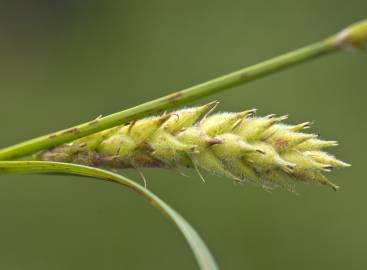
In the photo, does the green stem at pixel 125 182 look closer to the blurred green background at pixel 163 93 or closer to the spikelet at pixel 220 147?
the spikelet at pixel 220 147

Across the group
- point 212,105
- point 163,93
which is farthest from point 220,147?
point 163,93

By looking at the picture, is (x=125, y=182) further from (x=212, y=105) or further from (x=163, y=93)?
(x=163, y=93)

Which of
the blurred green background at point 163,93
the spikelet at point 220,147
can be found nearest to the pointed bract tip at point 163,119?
the spikelet at point 220,147

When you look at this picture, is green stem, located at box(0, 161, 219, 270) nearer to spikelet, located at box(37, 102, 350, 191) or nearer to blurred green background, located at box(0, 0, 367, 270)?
spikelet, located at box(37, 102, 350, 191)

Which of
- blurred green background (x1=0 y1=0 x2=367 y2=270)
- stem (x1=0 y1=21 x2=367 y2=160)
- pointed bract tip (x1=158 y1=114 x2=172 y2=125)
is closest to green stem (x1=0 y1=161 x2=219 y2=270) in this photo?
stem (x1=0 y1=21 x2=367 y2=160)

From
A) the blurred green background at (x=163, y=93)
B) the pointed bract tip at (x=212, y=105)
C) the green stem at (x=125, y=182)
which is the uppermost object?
the blurred green background at (x=163, y=93)

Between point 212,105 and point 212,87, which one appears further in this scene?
point 212,105
